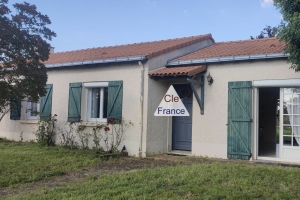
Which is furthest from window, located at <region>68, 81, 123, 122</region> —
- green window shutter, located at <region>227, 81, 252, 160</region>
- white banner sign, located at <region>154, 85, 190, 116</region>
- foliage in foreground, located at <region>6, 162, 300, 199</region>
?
foliage in foreground, located at <region>6, 162, 300, 199</region>

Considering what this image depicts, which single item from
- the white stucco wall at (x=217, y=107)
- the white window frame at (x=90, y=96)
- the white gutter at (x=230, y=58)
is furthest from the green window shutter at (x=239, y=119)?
the white window frame at (x=90, y=96)

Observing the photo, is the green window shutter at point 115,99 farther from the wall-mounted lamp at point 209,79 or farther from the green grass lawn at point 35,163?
the wall-mounted lamp at point 209,79

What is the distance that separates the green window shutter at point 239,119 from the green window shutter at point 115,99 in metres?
3.60

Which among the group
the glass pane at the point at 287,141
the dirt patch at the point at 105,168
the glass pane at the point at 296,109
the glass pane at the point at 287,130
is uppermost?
the glass pane at the point at 296,109

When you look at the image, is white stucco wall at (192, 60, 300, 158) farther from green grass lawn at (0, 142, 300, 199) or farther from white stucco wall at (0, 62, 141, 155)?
green grass lawn at (0, 142, 300, 199)

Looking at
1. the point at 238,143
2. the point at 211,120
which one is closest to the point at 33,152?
the point at 211,120

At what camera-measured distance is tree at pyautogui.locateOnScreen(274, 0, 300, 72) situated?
225 inches

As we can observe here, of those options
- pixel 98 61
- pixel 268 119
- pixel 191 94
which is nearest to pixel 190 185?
pixel 191 94

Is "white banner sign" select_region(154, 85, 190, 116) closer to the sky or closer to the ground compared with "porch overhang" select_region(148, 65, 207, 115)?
closer to the ground

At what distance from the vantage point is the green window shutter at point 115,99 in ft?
35.4

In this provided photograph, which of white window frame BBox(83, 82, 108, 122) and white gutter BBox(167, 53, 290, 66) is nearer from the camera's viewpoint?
white gutter BBox(167, 53, 290, 66)

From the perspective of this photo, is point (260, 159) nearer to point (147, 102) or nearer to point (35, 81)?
point (147, 102)

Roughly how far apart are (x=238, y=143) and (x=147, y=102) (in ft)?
10.1

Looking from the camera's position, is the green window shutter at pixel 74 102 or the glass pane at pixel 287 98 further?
the green window shutter at pixel 74 102
